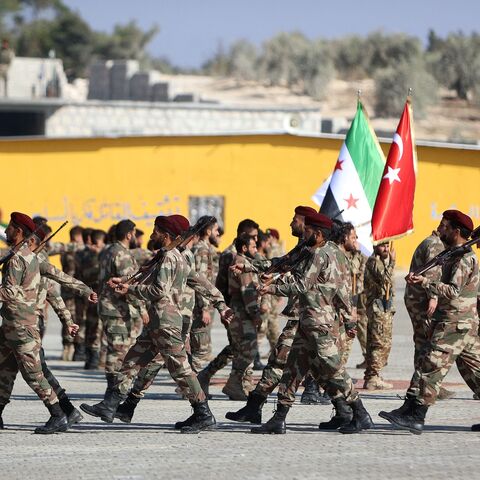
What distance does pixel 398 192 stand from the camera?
A: 17.4 metres

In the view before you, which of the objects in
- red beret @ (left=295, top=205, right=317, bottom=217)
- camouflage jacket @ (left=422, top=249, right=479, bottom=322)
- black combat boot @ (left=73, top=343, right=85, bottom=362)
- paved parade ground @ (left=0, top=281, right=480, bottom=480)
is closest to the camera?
paved parade ground @ (left=0, top=281, right=480, bottom=480)

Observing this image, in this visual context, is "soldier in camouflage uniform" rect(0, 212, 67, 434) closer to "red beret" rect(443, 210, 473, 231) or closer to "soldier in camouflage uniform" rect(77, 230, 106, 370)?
"red beret" rect(443, 210, 473, 231)

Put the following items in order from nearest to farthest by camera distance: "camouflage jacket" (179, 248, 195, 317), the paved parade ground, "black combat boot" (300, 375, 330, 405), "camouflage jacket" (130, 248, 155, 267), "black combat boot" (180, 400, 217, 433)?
1. the paved parade ground
2. "black combat boot" (180, 400, 217, 433)
3. "camouflage jacket" (179, 248, 195, 317)
4. "black combat boot" (300, 375, 330, 405)
5. "camouflage jacket" (130, 248, 155, 267)

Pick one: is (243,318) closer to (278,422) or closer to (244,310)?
(244,310)

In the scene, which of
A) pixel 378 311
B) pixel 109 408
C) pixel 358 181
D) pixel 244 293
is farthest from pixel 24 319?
pixel 358 181

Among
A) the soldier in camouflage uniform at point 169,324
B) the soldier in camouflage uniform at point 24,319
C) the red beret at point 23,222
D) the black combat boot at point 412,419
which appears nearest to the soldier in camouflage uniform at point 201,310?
the soldier in camouflage uniform at point 169,324

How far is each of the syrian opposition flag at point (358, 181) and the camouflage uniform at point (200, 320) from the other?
206cm

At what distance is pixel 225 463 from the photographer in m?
11.3

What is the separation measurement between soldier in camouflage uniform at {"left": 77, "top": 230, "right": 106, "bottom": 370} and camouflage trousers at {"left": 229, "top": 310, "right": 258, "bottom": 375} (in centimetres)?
510

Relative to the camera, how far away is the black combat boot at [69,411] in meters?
13.1

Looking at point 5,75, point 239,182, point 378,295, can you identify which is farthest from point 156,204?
point 5,75

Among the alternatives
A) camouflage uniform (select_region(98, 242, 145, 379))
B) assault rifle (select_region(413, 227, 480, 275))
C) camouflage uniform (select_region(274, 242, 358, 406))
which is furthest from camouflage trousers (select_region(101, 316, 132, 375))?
assault rifle (select_region(413, 227, 480, 275))

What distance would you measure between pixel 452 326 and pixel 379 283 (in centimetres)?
436

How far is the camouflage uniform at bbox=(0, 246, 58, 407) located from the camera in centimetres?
1274
